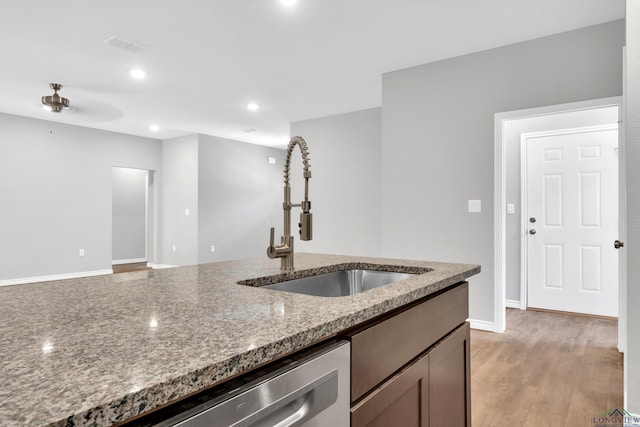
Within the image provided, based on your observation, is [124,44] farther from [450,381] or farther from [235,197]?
[235,197]

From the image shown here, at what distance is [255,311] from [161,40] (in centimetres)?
321

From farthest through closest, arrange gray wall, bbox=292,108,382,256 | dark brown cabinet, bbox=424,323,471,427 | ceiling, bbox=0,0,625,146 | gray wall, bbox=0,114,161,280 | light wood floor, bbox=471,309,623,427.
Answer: gray wall, bbox=0,114,161,280 < gray wall, bbox=292,108,382,256 < ceiling, bbox=0,0,625,146 < light wood floor, bbox=471,309,623,427 < dark brown cabinet, bbox=424,323,471,427

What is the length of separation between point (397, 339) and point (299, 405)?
0.40 meters

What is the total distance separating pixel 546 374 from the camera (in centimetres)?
256

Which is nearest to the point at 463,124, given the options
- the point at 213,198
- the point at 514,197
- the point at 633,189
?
the point at 514,197

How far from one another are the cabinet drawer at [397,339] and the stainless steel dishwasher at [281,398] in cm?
6

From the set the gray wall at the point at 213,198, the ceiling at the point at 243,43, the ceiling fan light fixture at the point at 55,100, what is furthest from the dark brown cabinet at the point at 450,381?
the gray wall at the point at 213,198

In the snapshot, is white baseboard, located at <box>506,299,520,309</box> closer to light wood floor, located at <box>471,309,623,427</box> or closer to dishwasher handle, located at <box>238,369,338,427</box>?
light wood floor, located at <box>471,309,623,427</box>

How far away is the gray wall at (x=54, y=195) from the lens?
18.3 ft

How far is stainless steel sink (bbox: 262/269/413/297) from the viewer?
152cm

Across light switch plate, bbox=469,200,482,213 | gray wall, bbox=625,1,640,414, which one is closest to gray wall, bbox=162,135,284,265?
light switch plate, bbox=469,200,482,213

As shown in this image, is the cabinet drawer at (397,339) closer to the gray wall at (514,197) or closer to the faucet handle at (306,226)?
the faucet handle at (306,226)

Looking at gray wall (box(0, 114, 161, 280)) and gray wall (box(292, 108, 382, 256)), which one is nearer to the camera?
gray wall (box(292, 108, 382, 256))

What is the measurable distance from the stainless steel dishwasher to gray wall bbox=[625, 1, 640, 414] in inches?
63.2
